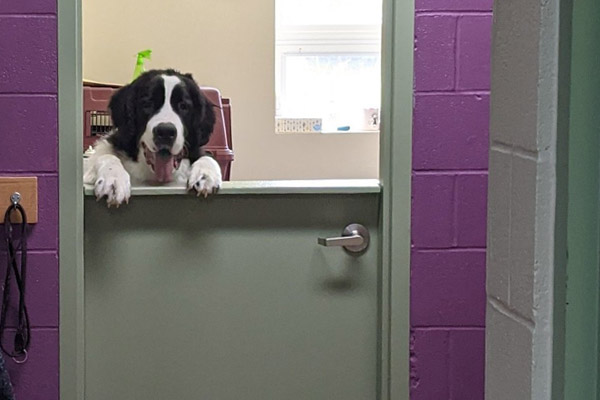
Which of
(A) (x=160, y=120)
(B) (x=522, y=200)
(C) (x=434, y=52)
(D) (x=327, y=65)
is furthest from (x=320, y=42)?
(B) (x=522, y=200)

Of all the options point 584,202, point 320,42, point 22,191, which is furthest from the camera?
point 320,42

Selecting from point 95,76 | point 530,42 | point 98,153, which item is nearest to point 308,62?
point 95,76

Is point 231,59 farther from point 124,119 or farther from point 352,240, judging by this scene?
point 352,240

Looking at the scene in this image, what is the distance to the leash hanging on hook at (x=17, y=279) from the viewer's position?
1.93 m

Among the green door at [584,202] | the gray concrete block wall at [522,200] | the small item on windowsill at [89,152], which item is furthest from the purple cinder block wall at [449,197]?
the green door at [584,202]

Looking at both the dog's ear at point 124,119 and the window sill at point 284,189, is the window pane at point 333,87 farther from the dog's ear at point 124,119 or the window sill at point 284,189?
the window sill at point 284,189

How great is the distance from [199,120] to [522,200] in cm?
152

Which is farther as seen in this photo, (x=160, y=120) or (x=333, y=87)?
(x=333, y=87)

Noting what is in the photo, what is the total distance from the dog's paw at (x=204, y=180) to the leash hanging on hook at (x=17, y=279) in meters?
0.36

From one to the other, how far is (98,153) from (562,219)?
1.59m

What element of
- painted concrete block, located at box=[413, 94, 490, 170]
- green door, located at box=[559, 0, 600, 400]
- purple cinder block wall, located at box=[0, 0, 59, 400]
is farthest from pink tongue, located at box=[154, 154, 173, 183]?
green door, located at box=[559, 0, 600, 400]

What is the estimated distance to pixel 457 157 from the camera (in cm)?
202

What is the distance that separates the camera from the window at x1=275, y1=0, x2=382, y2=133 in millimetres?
3955

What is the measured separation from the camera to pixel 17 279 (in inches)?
76.4
